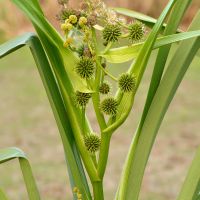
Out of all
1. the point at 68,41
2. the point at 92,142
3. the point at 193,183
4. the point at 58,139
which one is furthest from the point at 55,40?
the point at 58,139

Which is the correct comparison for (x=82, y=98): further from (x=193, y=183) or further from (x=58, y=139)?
(x=58, y=139)

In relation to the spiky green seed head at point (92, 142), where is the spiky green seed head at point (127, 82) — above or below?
above

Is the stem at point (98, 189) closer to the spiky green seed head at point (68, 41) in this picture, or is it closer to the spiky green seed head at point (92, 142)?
the spiky green seed head at point (92, 142)

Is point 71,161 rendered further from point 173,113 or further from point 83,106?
point 173,113

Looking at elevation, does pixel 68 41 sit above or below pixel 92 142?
above

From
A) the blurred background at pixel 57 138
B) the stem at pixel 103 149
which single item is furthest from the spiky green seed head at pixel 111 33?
the blurred background at pixel 57 138

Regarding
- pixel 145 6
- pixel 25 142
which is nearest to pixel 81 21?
pixel 25 142
